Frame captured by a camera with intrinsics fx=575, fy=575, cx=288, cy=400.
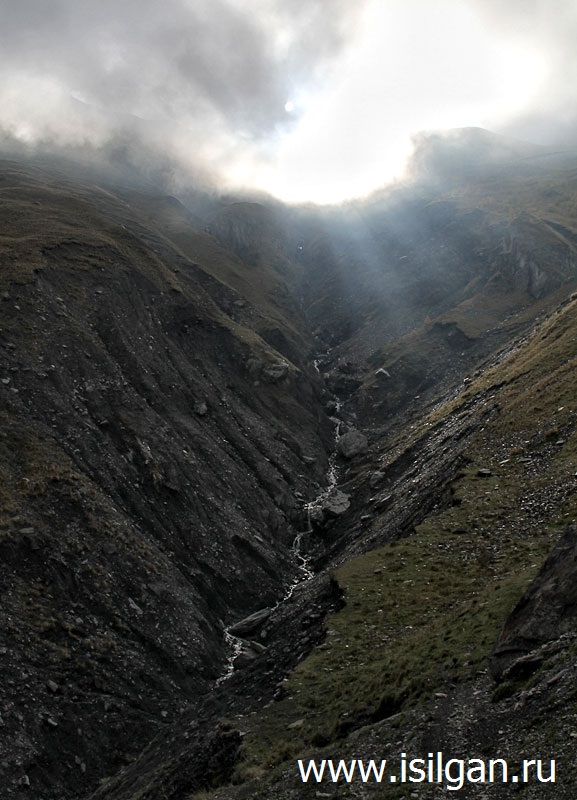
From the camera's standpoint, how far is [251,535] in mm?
59344

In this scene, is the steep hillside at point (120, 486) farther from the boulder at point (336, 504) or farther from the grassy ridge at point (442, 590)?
the grassy ridge at point (442, 590)

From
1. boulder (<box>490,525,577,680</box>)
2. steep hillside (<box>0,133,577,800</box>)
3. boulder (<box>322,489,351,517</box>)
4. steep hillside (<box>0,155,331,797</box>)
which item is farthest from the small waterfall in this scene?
boulder (<box>490,525,577,680</box>)

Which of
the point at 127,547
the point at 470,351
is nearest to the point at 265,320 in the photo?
the point at 470,351

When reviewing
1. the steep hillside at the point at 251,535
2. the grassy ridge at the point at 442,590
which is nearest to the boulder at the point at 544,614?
the steep hillside at the point at 251,535

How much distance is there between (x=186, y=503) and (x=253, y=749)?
34.0 m

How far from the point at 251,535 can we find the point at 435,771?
144 feet

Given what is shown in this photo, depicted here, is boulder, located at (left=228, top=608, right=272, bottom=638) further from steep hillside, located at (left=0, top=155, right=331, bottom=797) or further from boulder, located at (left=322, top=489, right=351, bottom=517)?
boulder, located at (left=322, top=489, right=351, bottom=517)

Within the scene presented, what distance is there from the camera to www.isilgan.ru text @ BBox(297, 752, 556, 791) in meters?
14.7

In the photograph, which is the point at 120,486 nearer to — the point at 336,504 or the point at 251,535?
the point at 251,535

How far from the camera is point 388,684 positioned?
24453 mm

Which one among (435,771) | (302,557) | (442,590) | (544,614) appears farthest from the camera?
(302,557)

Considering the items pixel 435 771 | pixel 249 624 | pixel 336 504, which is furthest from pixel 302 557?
pixel 435 771

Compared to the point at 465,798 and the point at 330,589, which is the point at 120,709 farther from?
the point at 465,798

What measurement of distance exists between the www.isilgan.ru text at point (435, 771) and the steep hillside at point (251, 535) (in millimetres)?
435
